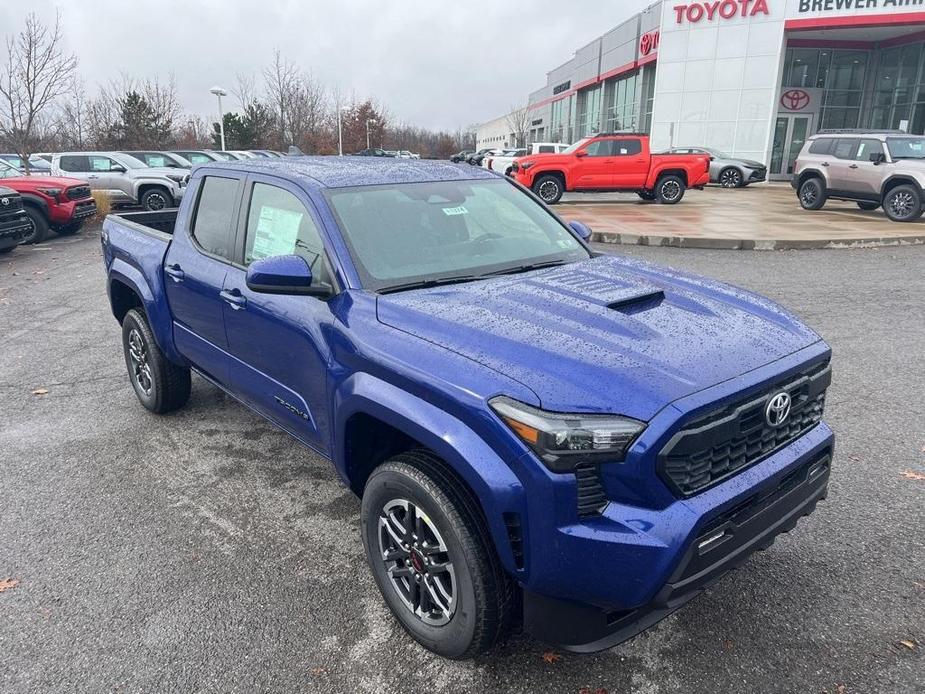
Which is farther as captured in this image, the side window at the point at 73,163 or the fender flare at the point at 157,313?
the side window at the point at 73,163

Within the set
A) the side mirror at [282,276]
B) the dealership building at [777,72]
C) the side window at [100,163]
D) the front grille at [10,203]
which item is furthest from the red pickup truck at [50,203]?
the dealership building at [777,72]

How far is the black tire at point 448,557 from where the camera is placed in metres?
2.27

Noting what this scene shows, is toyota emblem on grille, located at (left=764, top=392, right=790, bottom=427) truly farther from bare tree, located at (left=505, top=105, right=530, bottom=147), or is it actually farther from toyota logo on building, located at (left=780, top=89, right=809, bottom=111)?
bare tree, located at (left=505, top=105, right=530, bottom=147)

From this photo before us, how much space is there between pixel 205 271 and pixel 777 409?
3080 millimetres

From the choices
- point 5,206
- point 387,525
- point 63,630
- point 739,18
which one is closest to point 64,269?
point 5,206

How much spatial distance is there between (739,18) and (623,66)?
956 centimetres

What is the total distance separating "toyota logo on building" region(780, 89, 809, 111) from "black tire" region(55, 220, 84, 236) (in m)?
28.3

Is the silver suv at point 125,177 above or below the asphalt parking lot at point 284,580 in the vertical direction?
above

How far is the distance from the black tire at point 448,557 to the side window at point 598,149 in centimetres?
1733

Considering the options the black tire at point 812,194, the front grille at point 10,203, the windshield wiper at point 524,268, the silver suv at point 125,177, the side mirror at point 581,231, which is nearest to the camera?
the windshield wiper at point 524,268

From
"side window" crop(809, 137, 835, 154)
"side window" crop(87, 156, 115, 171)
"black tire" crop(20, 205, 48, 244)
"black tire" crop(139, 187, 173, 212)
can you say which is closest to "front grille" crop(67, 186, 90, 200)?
"black tire" crop(20, 205, 48, 244)

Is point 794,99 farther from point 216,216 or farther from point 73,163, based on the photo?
point 216,216

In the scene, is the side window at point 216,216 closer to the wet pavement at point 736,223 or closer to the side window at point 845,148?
the wet pavement at point 736,223

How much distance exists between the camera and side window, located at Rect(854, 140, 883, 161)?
14773mm
